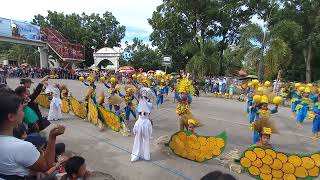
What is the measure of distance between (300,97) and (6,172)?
16489mm

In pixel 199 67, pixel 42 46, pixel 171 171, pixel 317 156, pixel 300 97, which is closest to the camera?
pixel 317 156

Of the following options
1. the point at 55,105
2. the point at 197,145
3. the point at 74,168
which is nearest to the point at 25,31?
the point at 55,105

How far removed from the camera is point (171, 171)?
8.62 metres

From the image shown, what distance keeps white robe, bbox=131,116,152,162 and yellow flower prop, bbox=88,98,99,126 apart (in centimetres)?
468

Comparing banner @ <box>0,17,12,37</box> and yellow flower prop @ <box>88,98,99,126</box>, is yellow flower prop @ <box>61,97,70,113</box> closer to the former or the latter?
yellow flower prop @ <box>88,98,99,126</box>

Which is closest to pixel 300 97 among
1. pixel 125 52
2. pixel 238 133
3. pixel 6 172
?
pixel 238 133

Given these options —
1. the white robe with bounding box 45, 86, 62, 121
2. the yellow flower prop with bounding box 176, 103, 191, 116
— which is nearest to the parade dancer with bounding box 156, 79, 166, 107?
the white robe with bounding box 45, 86, 62, 121

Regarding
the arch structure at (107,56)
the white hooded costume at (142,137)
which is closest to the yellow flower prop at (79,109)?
the white hooded costume at (142,137)

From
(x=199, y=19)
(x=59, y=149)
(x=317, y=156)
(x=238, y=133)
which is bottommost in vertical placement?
(x=238, y=133)

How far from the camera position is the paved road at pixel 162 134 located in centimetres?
873

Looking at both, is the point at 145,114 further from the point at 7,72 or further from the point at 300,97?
the point at 7,72

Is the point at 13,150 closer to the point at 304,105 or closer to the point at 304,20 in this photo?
the point at 304,105

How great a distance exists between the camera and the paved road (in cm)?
873

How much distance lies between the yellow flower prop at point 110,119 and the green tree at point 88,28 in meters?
42.4
